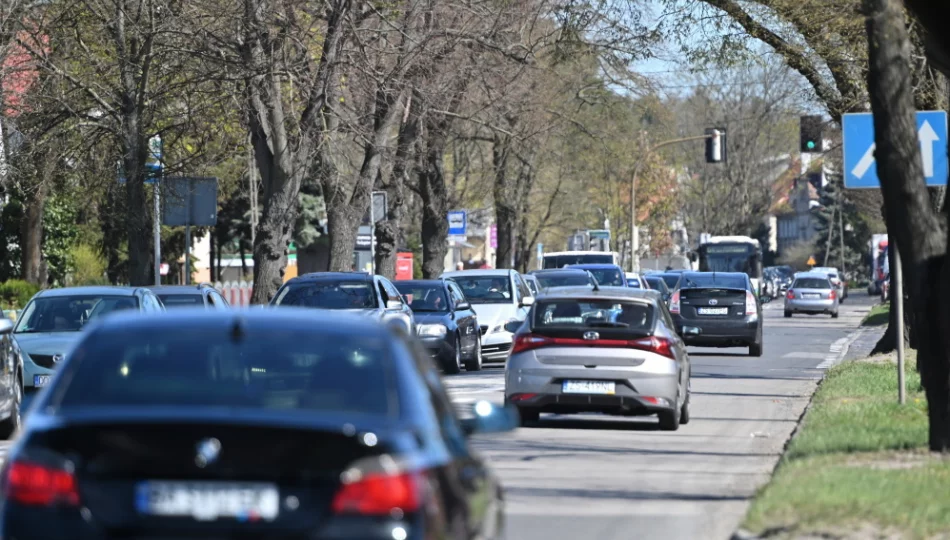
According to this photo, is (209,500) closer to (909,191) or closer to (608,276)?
(909,191)

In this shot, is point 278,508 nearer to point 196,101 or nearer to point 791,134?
point 196,101

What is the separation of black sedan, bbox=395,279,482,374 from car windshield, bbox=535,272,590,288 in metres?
8.76

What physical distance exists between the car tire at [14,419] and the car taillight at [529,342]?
5.00 metres

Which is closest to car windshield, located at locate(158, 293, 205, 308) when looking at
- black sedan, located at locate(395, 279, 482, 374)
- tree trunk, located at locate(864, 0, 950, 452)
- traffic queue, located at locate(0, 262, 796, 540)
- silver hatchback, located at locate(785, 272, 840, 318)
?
black sedan, located at locate(395, 279, 482, 374)

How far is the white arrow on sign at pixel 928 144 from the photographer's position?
1547cm

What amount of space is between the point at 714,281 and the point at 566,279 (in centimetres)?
548

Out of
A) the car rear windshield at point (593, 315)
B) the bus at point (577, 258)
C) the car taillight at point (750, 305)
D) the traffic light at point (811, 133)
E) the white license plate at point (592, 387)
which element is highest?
the traffic light at point (811, 133)

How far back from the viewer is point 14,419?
16109 millimetres

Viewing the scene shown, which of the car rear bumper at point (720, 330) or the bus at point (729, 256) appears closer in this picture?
the car rear bumper at point (720, 330)

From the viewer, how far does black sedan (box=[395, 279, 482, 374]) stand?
25.4 metres

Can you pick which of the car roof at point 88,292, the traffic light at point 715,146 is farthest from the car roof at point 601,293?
the traffic light at point 715,146

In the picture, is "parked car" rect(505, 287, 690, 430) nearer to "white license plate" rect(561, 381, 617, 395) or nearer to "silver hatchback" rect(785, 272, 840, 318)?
"white license plate" rect(561, 381, 617, 395)

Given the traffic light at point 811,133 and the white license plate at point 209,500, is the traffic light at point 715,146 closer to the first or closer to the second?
the traffic light at point 811,133

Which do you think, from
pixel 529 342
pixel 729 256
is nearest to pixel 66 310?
pixel 529 342
